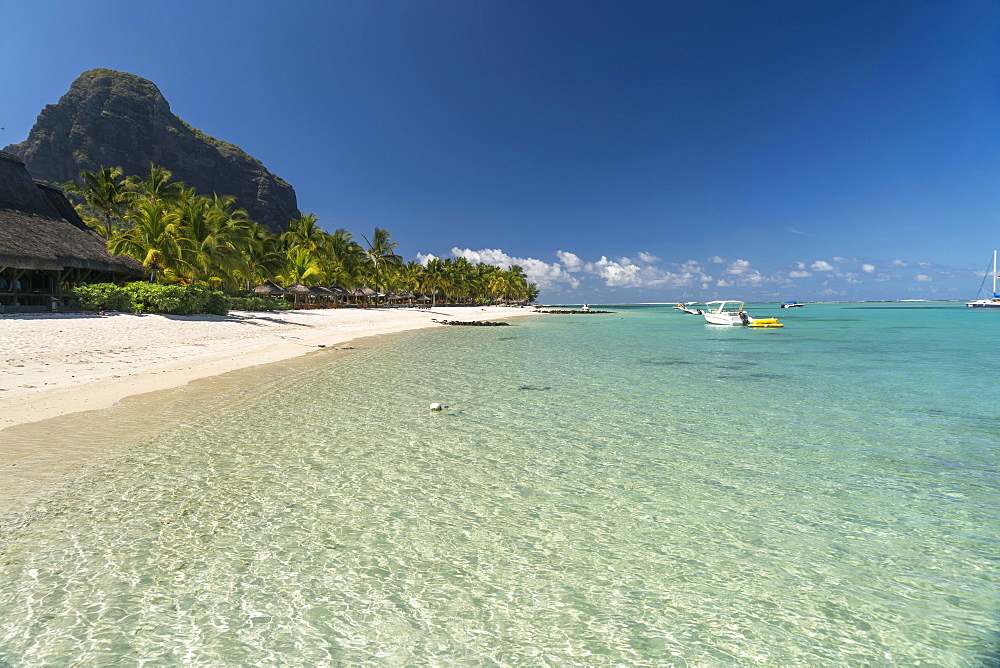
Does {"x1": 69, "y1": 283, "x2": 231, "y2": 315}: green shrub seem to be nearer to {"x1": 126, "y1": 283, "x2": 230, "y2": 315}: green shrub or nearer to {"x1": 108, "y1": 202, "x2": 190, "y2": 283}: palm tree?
{"x1": 126, "y1": 283, "x2": 230, "y2": 315}: green shrub

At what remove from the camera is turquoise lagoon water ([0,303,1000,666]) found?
3.47m

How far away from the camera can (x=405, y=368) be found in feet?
61.4

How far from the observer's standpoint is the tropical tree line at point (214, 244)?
1250 inches

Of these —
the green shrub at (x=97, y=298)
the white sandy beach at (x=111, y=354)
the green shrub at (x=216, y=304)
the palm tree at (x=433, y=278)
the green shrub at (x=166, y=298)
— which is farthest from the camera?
the palm tree at (x=433, y=278)

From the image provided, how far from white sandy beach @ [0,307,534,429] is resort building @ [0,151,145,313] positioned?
12.1 feet

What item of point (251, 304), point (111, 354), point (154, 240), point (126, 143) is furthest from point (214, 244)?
point (126, 143)

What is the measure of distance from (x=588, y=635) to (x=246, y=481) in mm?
5211

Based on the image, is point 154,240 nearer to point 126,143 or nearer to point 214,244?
point 214,244

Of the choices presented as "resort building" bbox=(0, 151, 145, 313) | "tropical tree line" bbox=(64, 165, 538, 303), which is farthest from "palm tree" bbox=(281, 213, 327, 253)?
"resort building" bbox=(0, 151, 145, 313)

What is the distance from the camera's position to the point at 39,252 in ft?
81.6

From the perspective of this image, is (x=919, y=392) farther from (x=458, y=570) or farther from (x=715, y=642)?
(x=458, y=570)

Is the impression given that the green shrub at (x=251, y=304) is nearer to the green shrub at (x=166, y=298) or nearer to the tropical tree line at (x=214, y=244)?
the tropical tree line at (x=214, y=244)

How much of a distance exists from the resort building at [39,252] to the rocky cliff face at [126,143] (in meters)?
104

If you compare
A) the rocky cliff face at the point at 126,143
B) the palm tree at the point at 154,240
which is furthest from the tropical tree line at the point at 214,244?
the rocky cliff face at the point at 126,143
